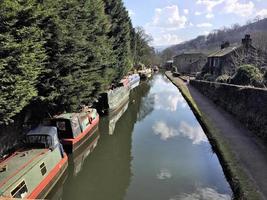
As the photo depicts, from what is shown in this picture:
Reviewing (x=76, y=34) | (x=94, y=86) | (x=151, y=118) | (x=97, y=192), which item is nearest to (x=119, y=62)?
(x=151, y=118)

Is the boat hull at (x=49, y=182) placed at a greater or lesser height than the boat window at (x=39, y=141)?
lesser

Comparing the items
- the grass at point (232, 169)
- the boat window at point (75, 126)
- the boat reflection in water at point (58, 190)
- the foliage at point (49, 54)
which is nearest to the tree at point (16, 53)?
the foliage at point (49, 54)

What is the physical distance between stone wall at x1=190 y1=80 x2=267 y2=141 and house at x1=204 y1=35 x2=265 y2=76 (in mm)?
16322

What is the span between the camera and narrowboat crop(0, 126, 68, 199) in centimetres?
1237

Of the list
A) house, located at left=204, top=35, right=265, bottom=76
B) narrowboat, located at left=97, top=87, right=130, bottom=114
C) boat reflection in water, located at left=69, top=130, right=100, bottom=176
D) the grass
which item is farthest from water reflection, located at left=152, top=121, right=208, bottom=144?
house, located at left=204, top=35, right=265, bottom=76

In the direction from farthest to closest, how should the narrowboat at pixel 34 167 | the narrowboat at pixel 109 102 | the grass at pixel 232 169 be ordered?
A: the narrowboat at pixel 109 102 → the grass at pixel 232 169 → the narrowboat at pixel 34 167

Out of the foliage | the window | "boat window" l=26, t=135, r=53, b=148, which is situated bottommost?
the window

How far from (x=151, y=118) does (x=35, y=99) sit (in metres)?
16.7

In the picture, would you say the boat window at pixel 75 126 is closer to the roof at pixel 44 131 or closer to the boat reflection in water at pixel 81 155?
the boat reflection in water at pixel 81 155

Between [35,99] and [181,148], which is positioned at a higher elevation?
[35,99]

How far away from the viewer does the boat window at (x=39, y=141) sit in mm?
16156

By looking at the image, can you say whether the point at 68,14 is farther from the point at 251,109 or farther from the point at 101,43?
the point at 251,109

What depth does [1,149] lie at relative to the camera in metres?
18.8

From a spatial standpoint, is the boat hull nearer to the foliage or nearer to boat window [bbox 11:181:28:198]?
boat window [bbox 11:181:28:198]
